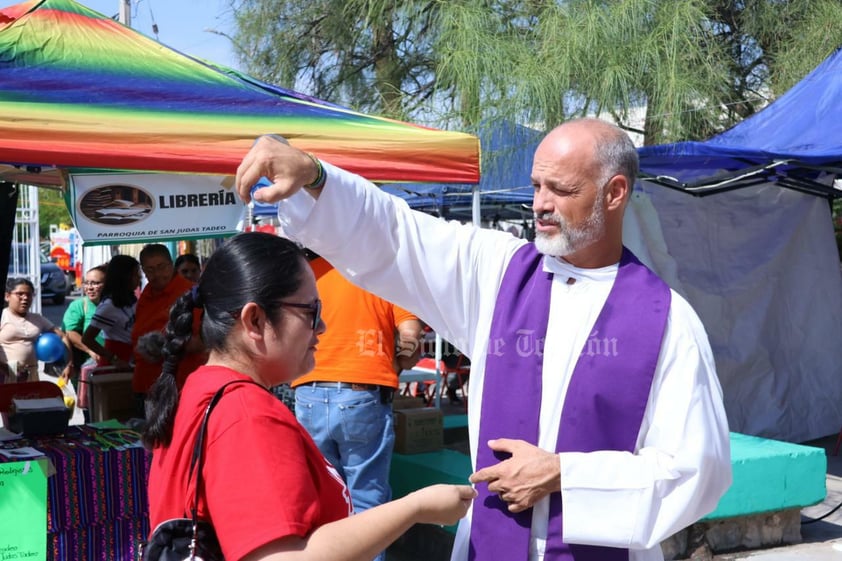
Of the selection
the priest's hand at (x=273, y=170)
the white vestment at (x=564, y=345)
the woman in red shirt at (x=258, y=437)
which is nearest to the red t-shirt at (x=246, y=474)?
the woman in red shirt at (x=258, y=437)

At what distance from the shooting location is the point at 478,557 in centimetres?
224

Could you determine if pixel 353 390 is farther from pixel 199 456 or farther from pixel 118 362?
pixel 118 362

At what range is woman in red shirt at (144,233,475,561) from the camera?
5.00 ft

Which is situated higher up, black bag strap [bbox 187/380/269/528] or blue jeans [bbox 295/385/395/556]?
black bag strap [bbox 187/380/269/528]

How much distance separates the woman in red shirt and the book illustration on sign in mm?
2915

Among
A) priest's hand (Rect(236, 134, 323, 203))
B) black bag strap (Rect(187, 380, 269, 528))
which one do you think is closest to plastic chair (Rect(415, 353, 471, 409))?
priest's hand (Rect(236, 134, 323, 203))

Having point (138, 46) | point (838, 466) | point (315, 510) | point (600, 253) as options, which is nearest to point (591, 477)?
point (600, 253)

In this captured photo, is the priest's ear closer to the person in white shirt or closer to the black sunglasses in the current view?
the person in white shirt

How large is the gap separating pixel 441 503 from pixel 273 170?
30.1 inches

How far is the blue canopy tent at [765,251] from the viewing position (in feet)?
22.1

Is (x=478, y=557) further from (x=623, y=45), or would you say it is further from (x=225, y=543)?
(x=623, y=45)

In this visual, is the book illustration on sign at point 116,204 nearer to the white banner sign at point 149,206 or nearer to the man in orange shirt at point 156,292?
the white banner sign at point 149,206

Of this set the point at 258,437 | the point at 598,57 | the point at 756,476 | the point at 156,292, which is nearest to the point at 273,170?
the point at 258,437

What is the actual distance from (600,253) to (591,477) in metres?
0.59
